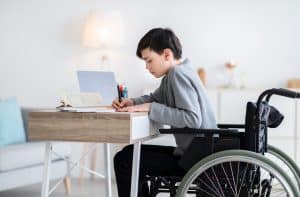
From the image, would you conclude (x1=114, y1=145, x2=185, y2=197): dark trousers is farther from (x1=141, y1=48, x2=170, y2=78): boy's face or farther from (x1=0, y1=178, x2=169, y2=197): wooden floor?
(x1=0, y1=178, x2=169, y2=197): wooden floor

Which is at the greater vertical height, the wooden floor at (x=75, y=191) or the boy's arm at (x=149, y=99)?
the boy's arm at (x=149, y=99)

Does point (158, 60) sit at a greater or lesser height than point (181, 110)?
greater

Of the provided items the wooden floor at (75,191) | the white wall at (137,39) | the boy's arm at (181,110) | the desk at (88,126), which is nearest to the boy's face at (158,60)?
the boy's arm at (181,110)

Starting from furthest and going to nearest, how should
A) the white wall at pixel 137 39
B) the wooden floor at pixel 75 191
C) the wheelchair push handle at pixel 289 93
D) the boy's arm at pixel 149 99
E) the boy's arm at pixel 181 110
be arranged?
the white wall at pixel 137 39 < the wooden floor at pixel 75 191 < the boy's arm at pixel 149 99 < the boy's arm at pixel 181 110 < the wheelchair push handle at pixel 289 93

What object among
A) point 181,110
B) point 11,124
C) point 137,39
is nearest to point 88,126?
point 181,110

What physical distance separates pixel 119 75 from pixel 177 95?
274 centimetres

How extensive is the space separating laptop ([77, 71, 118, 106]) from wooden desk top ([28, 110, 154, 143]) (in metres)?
0.44

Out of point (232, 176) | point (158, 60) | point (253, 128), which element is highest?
point (158, 60)

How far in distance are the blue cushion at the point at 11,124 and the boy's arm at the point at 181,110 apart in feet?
6.72

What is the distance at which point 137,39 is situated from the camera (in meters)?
5.02

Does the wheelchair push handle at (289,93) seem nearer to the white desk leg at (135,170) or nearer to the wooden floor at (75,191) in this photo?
the white desk leg at (135,170)

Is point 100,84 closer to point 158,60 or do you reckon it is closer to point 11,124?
point 158,60

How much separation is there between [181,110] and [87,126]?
43cm

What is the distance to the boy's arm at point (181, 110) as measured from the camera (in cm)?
230
